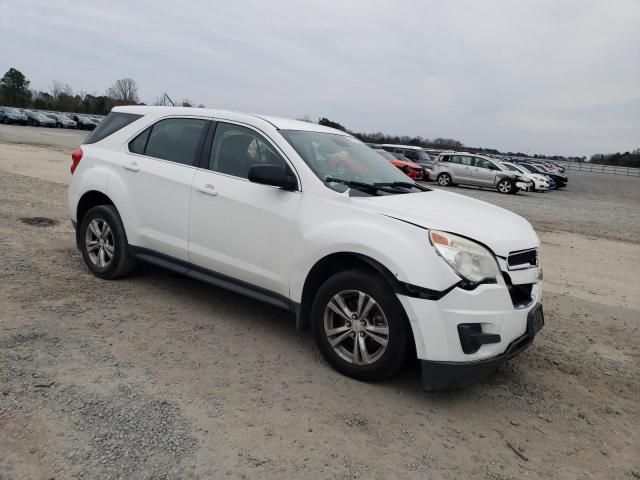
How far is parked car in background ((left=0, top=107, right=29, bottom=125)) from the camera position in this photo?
47.3m

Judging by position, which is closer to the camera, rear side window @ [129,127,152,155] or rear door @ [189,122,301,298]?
rear door @ [189,122,301,298]

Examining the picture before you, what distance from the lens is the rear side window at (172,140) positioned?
181 inches

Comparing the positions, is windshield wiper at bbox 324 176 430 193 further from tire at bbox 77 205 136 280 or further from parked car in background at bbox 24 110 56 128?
parked car in background at bbox 24 110 56 128

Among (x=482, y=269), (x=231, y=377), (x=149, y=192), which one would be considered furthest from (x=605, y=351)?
(x=149, y=192)

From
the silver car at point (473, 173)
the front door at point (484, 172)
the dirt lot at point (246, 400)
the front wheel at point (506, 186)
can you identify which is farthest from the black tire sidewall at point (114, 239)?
the front door at point (484, 172)

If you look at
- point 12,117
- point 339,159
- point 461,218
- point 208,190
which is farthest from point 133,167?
point 12,117

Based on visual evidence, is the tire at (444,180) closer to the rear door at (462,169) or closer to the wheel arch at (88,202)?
the rear door at (462,169)

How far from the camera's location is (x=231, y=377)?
139 inches

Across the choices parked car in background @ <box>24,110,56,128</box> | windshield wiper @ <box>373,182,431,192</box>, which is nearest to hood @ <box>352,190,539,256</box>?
windshield wiper @ <box>373,182,431,192</box>

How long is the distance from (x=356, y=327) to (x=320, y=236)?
0.69 meters

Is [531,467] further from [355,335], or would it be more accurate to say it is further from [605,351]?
[605,351]

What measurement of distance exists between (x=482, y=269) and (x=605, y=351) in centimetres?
217

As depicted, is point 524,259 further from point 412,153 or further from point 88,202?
point 412,153

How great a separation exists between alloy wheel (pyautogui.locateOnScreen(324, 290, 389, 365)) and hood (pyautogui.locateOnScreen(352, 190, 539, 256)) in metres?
0.63
